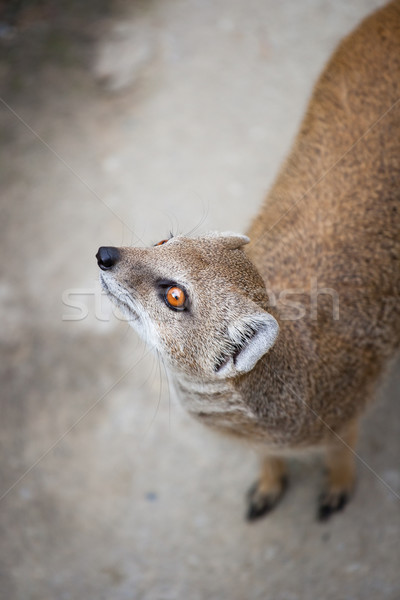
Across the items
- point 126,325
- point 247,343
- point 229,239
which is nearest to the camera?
point 247,343

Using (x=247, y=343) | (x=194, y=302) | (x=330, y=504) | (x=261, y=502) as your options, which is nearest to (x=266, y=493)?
(x=261, y=502)

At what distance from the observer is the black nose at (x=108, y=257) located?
2447 millimetres

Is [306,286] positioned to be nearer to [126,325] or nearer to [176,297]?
[176,297]

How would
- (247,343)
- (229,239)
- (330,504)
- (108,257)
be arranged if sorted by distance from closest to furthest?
1. (247,343)
2. (108,257)
3. (229,239)
4. (330,504)

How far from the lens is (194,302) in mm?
2342

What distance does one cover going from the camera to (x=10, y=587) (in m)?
3.40

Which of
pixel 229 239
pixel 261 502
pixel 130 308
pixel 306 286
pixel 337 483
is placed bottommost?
pixel 261 502

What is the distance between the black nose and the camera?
245cm

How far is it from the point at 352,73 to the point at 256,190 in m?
1.70

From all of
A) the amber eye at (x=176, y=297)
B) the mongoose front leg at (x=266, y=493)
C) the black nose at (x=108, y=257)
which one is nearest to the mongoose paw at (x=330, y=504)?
the mongoose front leg at (x=266, y=493)

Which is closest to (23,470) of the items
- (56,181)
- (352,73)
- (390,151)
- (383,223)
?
(56,181)

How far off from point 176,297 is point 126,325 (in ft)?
6.32

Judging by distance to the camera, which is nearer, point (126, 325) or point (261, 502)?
point (261, 502)

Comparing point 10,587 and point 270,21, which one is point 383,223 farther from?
point 270,21
